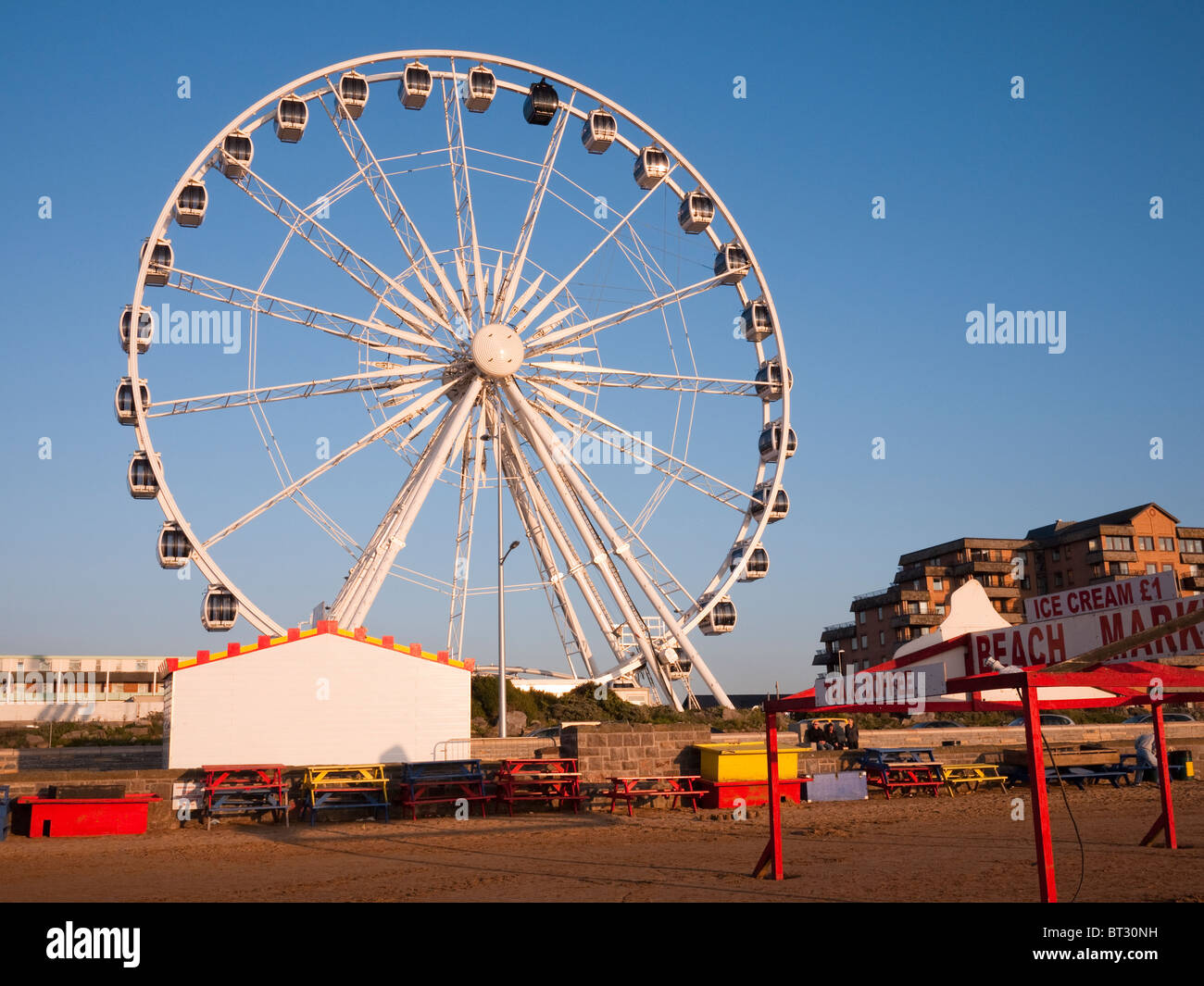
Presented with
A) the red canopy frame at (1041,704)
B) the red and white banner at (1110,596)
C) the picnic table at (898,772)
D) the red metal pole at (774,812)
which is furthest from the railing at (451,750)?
the red and white banner at (1110,596)

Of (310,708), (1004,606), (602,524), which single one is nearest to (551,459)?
(602,524)

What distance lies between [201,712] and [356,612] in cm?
801

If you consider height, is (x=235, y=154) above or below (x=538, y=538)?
above

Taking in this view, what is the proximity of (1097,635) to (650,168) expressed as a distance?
93.1 feet

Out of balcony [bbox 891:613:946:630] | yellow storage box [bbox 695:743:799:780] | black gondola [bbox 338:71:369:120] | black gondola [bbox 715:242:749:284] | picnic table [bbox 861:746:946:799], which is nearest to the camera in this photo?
yellow storage box [bbox 695:743:799:780]

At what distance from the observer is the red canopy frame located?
9.52m

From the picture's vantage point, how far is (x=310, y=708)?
75.3 feet

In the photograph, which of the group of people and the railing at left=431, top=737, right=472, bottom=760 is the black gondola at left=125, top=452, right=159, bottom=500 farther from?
the group of people

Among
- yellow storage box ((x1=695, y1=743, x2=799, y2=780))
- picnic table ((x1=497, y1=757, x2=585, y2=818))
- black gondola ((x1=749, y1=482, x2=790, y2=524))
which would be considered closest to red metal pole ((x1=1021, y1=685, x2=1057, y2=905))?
yellow storage box ((x1=695, y1=743, x2=799, y2=780))

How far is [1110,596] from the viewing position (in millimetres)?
10531

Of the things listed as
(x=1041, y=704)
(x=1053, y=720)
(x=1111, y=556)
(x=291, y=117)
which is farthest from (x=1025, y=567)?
(x=1041, y=704)

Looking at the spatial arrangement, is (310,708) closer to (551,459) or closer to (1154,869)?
(551,459)

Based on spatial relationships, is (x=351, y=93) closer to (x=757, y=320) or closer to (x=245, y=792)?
(x=757, y=320)

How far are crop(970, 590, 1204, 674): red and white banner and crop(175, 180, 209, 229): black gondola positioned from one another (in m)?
26.6
